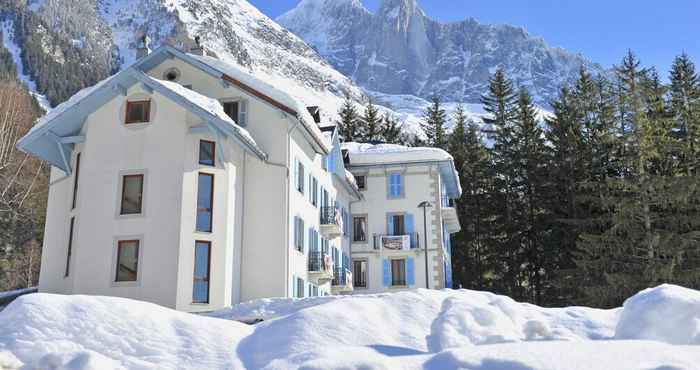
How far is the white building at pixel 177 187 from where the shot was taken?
22797 mm

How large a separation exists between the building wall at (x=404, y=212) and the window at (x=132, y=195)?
16.9 m

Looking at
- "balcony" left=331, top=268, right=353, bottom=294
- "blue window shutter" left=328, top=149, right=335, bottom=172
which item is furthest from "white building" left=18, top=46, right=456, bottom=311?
"balcony" left=331, top=268, right=353, bottom=294

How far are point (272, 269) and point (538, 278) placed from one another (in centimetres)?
2605

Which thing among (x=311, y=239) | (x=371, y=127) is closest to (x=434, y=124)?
(x=371, y=127)

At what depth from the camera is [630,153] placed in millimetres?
35281

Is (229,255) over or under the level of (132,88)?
under

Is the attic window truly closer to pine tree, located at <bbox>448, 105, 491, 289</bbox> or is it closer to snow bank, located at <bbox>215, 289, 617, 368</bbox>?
snow bank, located at <bbox>215, 289, 617, 368</bbox>

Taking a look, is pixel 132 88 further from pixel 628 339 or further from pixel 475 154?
pixel 475 154

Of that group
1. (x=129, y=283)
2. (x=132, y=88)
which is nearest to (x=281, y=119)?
(x=132, y=88)

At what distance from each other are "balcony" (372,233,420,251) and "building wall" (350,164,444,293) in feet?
0.59

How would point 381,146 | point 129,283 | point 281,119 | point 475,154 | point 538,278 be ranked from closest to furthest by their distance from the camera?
point 129,283
point 281,119
point 381,146
point 538,278
point 475,154

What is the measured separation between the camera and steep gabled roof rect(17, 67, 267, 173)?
78.2ft

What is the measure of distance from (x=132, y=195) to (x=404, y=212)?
18441 millimetres

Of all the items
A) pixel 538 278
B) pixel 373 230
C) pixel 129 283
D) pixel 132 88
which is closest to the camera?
pixel 129 283
